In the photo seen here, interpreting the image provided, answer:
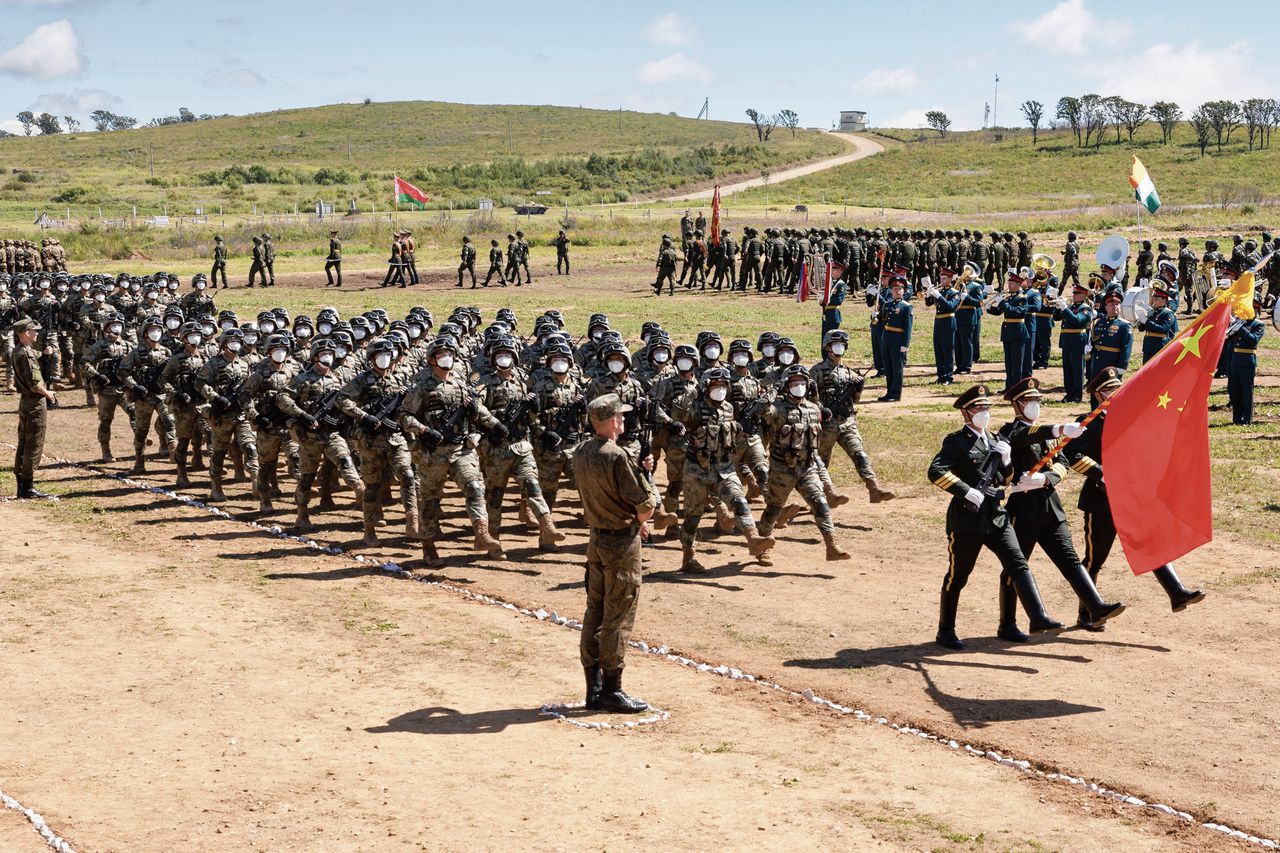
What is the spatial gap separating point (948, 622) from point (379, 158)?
124 metres

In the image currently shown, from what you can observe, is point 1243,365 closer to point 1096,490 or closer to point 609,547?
point 1096,490

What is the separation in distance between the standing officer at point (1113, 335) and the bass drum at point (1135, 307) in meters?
0.12

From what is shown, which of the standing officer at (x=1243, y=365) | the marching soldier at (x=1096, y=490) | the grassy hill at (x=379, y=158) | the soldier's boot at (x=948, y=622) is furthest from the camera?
the grassy hill at (x=379, y=158)

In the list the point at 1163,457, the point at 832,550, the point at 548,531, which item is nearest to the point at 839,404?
the point at 832,550

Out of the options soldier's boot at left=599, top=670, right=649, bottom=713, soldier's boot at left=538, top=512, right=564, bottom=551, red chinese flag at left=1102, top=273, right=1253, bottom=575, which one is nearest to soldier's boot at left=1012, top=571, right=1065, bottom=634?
red chinese flag at left=1102, top=273, right=1253, bottom=575

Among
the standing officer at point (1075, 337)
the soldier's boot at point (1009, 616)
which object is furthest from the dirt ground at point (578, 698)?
the standing officer at point (1075, 337)

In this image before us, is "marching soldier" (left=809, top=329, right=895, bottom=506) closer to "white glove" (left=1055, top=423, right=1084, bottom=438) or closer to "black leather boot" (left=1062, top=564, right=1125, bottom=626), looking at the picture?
"black leather boot" (left=1062, top=564, right=1125, bottom=626)

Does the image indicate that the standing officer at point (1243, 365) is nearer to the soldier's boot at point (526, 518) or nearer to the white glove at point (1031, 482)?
the white glove at point (1031, 482)

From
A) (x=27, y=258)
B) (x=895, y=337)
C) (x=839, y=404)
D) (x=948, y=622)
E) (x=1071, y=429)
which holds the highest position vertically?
(x=27, y=258)

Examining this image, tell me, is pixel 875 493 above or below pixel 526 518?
above

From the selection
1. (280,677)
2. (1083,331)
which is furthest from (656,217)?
(280,677)

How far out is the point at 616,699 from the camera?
9750 mm

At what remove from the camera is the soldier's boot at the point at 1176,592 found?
36.6 ft

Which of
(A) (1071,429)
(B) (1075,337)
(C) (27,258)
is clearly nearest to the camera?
(A) (1071,429)
